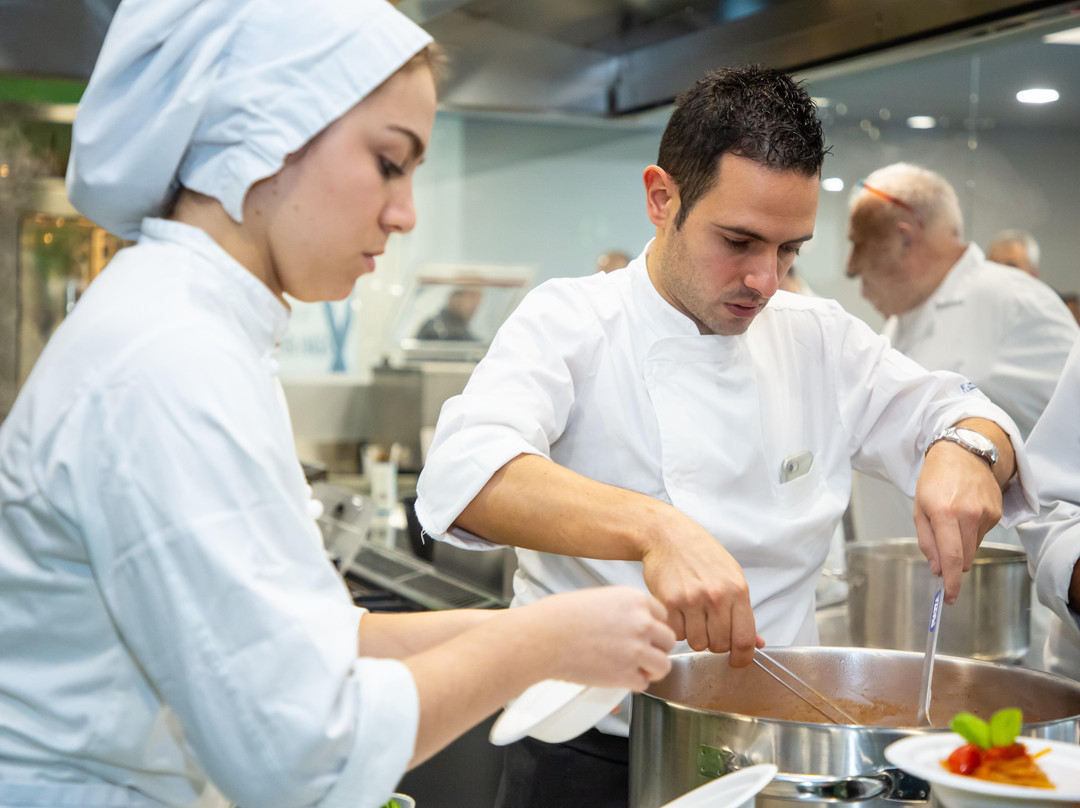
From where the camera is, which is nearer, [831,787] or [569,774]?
[831,787]

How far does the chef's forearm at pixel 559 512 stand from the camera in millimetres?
1064

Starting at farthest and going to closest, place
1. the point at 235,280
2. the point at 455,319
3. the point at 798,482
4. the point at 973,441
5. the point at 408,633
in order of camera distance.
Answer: the point at 455,319 < the point at 798,482 < the point at 973,441 < the point at 408,633 < the point at 235,280

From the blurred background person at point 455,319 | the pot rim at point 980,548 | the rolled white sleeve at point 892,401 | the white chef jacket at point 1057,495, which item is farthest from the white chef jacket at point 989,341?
the blurred background person at point 455,319

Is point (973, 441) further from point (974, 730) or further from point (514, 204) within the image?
point (514, 204)

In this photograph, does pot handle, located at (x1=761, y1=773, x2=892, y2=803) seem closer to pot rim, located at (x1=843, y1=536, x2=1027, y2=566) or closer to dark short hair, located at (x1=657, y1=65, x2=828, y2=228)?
dark short hair, located at (x1=657, y1=65, x2=828, y2=228)

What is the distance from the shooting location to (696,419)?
1.32 meters

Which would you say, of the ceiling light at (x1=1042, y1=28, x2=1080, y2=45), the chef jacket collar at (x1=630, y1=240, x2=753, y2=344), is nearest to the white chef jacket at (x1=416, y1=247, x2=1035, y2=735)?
the chef jacket collar at (x1=630, y1=240, x2=753, y2=344)

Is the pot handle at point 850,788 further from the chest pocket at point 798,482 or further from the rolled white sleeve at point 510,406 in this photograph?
the chest pocket at point 798,482

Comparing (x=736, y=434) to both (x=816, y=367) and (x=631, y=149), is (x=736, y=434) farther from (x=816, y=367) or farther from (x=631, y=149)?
(x=631, y=149)

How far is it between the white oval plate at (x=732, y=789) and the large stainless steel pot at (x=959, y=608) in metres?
1.06

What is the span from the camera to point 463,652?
2.25ft

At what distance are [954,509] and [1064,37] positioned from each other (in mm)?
1651

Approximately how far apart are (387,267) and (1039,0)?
10.5 ft

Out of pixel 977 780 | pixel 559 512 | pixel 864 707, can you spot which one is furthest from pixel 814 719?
pixel 977 780
